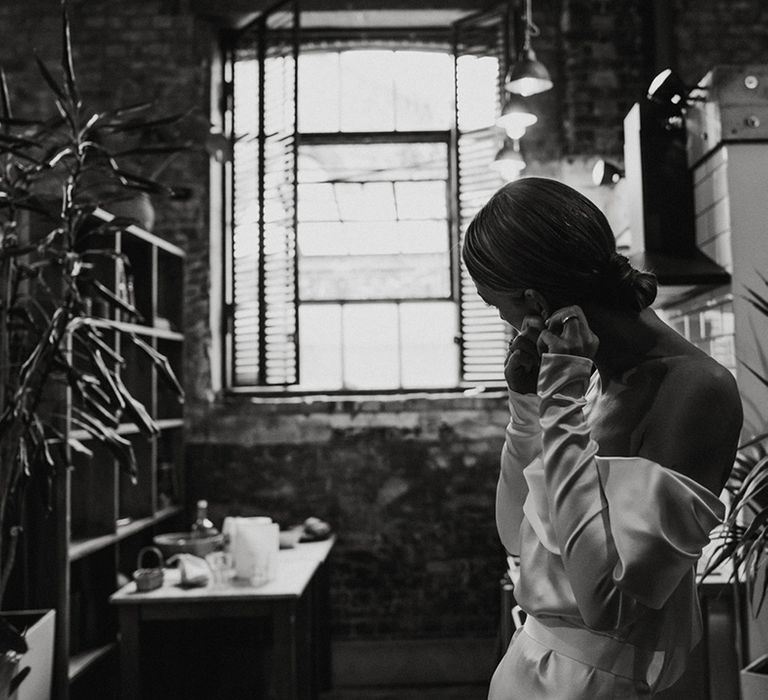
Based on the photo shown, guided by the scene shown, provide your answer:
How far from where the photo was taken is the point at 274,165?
15.5ft

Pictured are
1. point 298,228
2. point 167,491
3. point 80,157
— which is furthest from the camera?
point 298,228

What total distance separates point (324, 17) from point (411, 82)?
649mm

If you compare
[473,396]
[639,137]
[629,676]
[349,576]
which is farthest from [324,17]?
[629,676]

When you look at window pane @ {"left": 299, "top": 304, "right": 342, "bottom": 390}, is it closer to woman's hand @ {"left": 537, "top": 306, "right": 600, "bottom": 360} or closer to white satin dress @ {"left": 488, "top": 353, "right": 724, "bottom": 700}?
white satin dress @ {"left": 488, "top": 353, "right": 724, "bottom": 700}

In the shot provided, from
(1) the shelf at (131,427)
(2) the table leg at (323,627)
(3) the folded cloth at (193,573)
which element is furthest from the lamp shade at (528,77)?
(2) the table leg at (323,627)

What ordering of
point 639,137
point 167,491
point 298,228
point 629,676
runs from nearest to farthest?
1. point 629,676
2. point 639,137
3. point 167,491
4. point 298,228

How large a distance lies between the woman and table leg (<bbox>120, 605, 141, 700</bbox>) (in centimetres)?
228

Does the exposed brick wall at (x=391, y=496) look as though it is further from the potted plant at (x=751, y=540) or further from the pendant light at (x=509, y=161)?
the potted plant at (x=751, y=540)

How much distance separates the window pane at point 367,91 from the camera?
504 centimetres

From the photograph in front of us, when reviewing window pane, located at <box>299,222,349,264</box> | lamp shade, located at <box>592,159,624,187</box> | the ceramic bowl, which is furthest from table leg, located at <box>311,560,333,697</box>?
lamp shade, located at <box>592,159,624,187</box>

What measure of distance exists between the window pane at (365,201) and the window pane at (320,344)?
0.58 m

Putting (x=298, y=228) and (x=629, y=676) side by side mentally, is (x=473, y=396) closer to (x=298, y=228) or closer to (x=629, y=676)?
(x=298, y=228)

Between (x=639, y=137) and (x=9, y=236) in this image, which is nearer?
(x=9, y=236)

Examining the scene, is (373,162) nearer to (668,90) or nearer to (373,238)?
(373,238)
